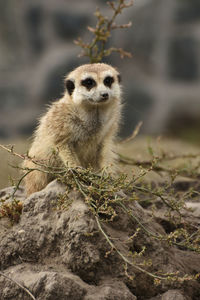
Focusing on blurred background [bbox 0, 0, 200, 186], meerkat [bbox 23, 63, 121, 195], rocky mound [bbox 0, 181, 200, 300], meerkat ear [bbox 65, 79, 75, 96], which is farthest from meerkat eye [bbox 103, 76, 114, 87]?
blurred background [bbox 0, 0, 200, 186]

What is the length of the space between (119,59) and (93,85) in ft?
12.7

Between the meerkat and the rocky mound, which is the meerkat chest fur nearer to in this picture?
the meerkat

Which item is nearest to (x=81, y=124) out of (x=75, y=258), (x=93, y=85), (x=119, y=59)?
(x=93, y=85)

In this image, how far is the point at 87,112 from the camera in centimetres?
279

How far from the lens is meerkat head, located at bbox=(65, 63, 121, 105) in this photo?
107 inches

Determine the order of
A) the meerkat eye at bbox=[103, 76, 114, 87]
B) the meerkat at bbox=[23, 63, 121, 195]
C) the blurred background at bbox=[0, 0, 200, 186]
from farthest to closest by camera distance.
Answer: the blurred background at bbox=[0, 0, 200, 186] < the meerkat eye at bbox=[103, 76, 114, 87] < the meerkat at bbox=[23, 63, 121, 195]

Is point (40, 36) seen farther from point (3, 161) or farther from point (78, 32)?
point (3, 161)

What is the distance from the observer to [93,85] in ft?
9.14

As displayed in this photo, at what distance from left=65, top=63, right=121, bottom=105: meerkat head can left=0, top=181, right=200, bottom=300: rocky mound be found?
0.67 metres

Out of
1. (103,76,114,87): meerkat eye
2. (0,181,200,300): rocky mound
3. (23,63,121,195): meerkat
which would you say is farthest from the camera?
(103,76,114,87): meerkat eye

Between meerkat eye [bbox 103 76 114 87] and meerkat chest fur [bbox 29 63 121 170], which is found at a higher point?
meerkat eye [bbox 103 76 114 87]

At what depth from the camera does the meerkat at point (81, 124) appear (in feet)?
8.81

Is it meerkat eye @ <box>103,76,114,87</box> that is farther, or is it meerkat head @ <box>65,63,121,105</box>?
meerkat eye @ <box>103,76,114,87</box>

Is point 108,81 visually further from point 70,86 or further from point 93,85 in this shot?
point 70,86
